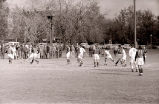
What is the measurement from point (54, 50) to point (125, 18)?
51289 millimetres

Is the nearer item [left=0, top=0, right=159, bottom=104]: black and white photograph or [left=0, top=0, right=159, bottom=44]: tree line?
[left=0, top=0, right=159, bottom=104]: black and white photograph

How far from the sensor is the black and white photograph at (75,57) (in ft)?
39.9

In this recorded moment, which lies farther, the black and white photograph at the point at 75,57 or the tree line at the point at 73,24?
the tree line at the point at 73,24

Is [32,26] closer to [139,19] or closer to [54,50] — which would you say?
[54,50]

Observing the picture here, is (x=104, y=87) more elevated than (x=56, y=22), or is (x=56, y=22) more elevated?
(x=56, y=22)

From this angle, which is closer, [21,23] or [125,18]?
[21,23]

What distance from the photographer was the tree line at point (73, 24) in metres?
49.3

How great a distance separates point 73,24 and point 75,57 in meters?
6.66

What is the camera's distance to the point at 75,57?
144 feet

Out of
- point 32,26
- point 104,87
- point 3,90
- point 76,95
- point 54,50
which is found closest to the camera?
point 76,95

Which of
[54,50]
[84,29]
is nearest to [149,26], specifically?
[84,29]

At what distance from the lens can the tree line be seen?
162 feet

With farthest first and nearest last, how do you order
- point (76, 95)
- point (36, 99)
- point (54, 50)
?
1. point (54, 50)
2. point (76, 95)
3. point (36, 99)

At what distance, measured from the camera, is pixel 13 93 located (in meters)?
12.3
